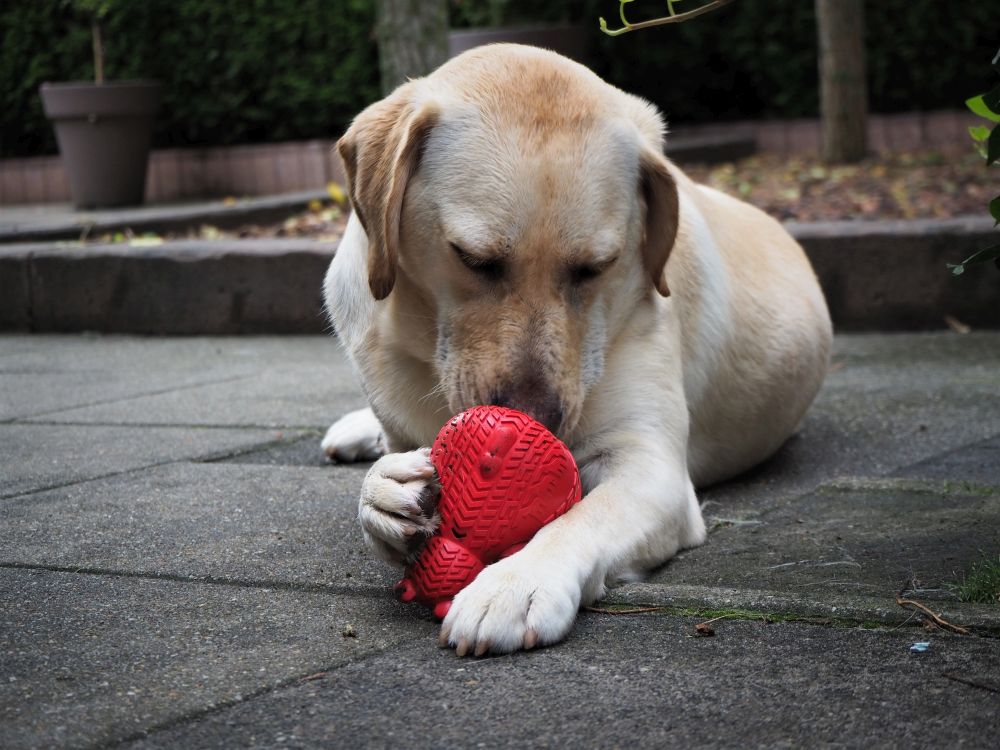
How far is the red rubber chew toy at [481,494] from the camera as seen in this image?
2.36 m

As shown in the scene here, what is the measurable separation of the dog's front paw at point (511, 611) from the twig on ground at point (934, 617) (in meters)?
0.55

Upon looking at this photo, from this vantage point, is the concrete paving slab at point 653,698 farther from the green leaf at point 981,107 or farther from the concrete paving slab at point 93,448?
the concrete paving slab at point 93,448

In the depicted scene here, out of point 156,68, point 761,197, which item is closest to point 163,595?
point 761,197

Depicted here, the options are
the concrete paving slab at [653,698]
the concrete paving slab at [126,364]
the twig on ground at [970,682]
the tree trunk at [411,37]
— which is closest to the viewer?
the concrete paving slab at [653,698]

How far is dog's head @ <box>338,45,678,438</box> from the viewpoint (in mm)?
2594

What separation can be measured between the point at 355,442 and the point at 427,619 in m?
1.56

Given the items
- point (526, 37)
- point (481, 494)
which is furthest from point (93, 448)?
point (526, 37)

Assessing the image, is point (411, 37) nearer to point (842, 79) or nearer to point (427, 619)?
point (842, 79)

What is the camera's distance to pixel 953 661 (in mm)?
1964

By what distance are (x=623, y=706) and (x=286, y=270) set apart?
16.1ft

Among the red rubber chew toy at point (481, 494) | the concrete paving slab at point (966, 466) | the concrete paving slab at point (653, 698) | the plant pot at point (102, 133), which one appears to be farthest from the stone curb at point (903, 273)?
the plant pot at point (102, 133)

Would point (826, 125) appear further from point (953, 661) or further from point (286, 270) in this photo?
point (953, 661)

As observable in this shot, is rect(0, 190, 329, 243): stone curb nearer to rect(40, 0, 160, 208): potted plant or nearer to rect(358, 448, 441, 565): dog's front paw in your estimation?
rect(40, 0, 160, 208): potted plant

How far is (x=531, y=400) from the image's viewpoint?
2555 millimetres
